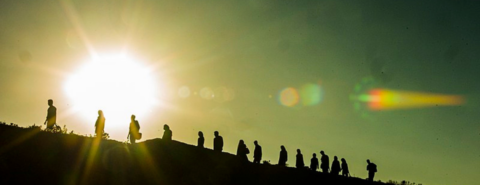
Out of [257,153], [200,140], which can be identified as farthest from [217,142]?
[257,153]

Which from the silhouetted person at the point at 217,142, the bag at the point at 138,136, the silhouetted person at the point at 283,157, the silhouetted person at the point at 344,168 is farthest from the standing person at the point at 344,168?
the bag at the point at 138,136

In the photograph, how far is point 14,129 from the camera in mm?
23234

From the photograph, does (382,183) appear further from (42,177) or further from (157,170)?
(42,177)

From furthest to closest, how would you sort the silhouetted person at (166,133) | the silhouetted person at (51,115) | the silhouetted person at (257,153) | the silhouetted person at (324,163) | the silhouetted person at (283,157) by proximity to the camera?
1. the silhouetted person at (324,163)
2. the silhouetted person at (283,157)
3. the silhouetted person at (257,153)
4. the silhouetted person at (166,133)
5. the silhouetted person at (51,115)

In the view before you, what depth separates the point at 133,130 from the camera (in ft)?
81.7

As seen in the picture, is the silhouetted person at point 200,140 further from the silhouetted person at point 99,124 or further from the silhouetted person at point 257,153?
the silhouetted person at point 99,124

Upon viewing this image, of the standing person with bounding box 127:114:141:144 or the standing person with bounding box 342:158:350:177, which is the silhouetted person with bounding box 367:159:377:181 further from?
the standing person with bounding box 127:114:141:144

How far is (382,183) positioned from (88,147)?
19.5m

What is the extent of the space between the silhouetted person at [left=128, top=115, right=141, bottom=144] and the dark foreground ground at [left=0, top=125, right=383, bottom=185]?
1.69 feet

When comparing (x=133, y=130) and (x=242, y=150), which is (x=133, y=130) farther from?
(x=242, y=150)

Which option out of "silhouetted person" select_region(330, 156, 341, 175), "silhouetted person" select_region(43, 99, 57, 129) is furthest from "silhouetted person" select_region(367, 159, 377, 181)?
"silhouetted person" select_region(43, 99, 57, 129)

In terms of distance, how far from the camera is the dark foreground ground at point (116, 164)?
2008 cm

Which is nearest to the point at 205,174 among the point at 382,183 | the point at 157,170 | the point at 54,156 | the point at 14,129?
the point at 157,170

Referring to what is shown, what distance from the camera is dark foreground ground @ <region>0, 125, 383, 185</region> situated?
2008 centimetres
